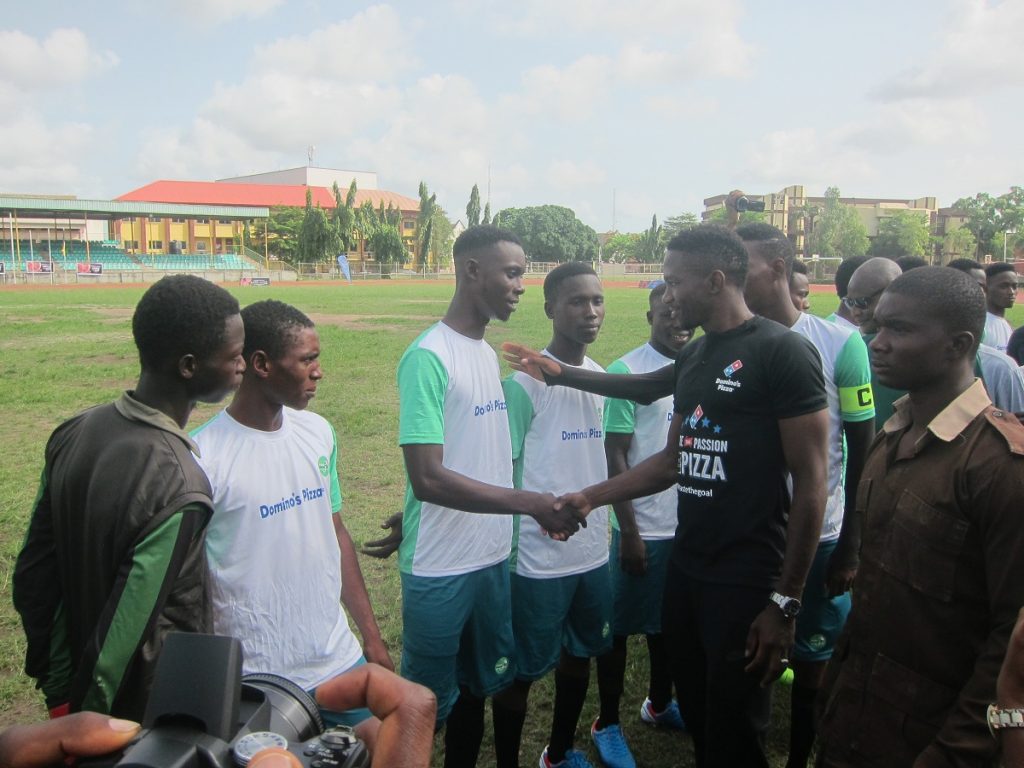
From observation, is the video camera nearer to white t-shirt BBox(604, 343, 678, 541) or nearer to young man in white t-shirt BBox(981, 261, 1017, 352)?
white t-shirt BBox(604, 343, 678, 541)

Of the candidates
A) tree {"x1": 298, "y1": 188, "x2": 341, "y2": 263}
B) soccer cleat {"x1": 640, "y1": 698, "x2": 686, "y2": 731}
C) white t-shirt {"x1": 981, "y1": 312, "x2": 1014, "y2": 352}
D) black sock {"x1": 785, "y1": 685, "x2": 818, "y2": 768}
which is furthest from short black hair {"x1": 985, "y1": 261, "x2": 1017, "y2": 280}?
tree {"x1": 298, "y1": 188, "x2": 341, "y2": 263}

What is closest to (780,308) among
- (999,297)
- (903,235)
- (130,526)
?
(130,526)

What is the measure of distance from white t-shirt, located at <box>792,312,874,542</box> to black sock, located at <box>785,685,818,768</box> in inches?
30.2

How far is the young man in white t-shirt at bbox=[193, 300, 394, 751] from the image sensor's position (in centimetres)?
259

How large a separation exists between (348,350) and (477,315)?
1481 cm

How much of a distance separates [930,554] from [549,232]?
313ft

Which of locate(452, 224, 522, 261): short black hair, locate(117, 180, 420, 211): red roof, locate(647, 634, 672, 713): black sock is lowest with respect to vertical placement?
locate(647, 634, 672, 713): black sock

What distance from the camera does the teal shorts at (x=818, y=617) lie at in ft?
12.4

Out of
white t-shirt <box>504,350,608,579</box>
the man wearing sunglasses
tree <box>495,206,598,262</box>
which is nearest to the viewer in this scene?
white t-shirt <box>504,350,608,579</box>

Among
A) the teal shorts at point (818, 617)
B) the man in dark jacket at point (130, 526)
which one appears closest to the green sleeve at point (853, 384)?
the teal shorts at point (818, 617)

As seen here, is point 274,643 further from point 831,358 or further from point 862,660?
point 831,358

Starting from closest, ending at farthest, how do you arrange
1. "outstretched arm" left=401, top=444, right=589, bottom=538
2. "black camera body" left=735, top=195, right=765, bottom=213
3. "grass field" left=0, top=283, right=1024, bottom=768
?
"outstretched arm" left=401, top=444, right=589, bottom=538 → "grass field" left=0, top=283, right=1024, bottom=768 → "black camera body" left=735, top=195, right=765, bottom=213

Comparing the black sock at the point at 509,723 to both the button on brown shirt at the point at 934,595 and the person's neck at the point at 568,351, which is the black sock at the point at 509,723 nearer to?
the button on brown shirt at the point at 934,595

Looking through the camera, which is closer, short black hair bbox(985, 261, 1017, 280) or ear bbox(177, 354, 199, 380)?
ear bbox(177, 354, 199, 380)
